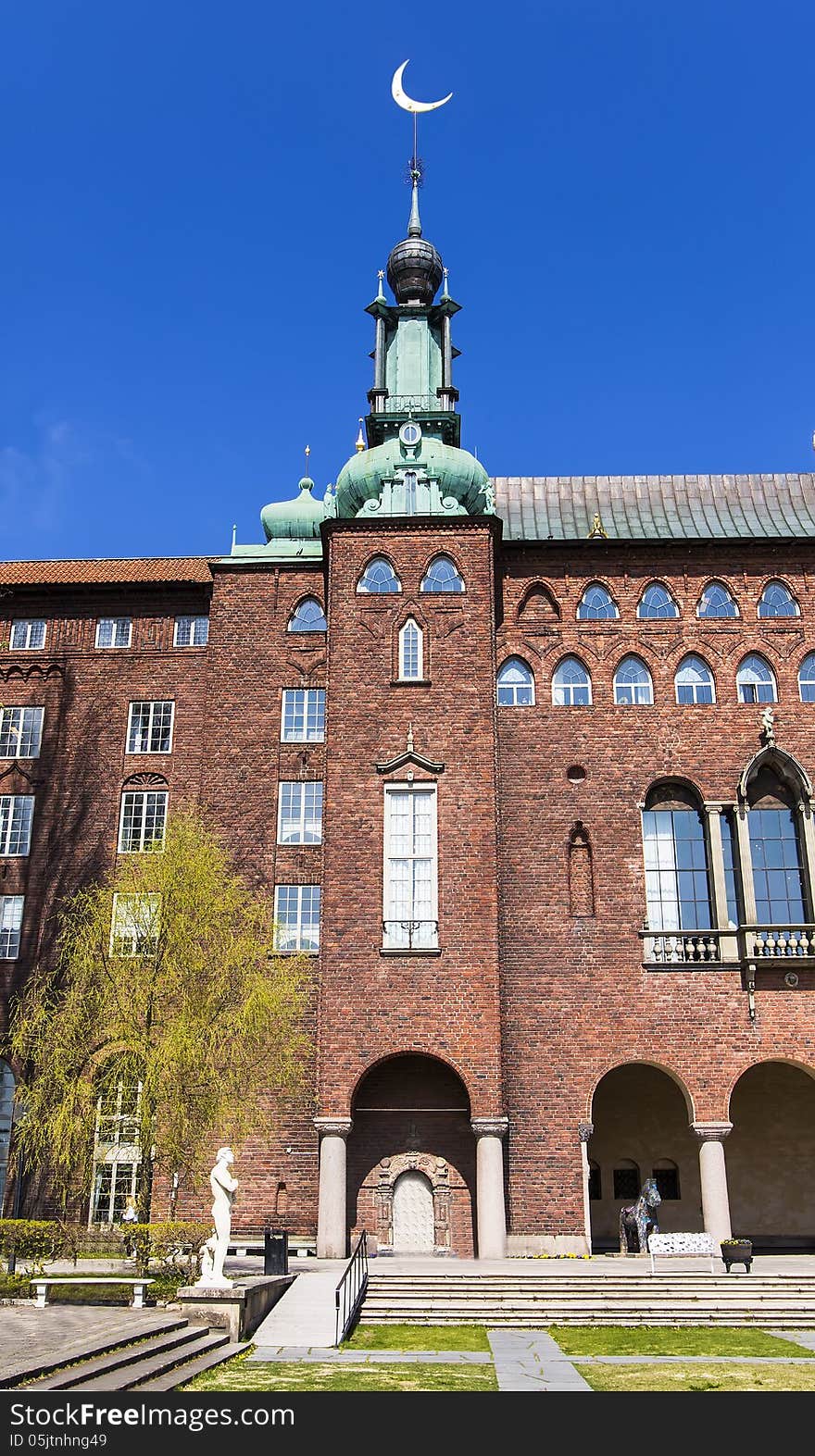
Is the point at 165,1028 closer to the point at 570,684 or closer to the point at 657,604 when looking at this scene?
the point at 570,684

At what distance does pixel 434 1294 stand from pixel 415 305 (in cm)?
3054

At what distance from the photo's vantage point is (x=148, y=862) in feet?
90.0

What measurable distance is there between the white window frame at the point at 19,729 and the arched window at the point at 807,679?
2015 centimetres

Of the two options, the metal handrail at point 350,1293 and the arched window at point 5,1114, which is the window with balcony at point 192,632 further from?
the metal handrail at point 350,1293

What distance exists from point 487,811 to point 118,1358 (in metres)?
18.1

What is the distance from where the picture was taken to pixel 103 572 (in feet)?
124

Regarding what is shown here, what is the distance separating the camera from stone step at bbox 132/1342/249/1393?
43.6 ft

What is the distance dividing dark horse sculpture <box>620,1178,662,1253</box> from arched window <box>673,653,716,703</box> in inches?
467

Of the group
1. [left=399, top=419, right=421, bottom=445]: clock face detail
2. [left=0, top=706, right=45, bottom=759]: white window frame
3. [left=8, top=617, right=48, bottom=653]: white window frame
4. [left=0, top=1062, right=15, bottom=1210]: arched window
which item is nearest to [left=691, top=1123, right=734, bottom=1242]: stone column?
[left=0, top=1062, right=15, bottom=1210]: arched window

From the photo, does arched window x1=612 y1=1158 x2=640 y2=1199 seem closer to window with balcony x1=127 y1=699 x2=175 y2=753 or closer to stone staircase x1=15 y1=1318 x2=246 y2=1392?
window with balcony x1=127 y1=699 x2=175 y2=753

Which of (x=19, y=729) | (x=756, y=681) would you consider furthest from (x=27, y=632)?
(x=756, y=681)

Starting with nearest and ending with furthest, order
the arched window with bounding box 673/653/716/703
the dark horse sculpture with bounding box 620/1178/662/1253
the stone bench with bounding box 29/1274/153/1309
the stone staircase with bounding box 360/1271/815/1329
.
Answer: the stone bench with bounding box 29/1274/153/1309 → the stone staircase with bounding box 360/1271/815/1329 → the dark horse sculpture with bounding box 620/1178/662/1253 → the arched window with bounding box 673/653/716/703
